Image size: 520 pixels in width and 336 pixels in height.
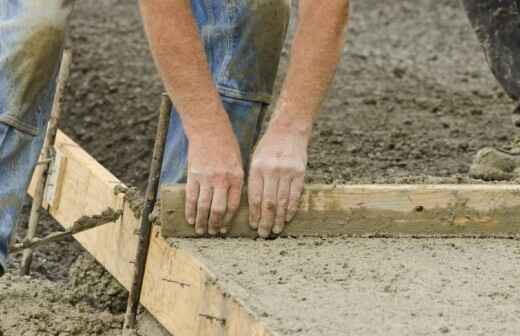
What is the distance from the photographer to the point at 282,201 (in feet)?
11.6

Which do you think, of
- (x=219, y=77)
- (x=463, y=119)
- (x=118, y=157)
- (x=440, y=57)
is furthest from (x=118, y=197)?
(x=440, y=57)

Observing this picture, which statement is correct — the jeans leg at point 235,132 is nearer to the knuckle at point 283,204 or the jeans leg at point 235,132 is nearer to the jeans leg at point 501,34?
the knuckle at point 283,204

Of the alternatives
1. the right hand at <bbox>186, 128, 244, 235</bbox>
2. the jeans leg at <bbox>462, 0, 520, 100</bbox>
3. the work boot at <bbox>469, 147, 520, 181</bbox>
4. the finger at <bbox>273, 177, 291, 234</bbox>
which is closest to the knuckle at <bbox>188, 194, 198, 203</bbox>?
the right hand at <bbox>186, 128, 244, 235</bbox>

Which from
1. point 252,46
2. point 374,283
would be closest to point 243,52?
point 252,46

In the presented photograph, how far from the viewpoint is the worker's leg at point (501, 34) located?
5.08 metres

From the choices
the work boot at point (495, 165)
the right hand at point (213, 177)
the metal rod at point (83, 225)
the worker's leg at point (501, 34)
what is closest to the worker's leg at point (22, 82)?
the metal rod at point (83, 225)

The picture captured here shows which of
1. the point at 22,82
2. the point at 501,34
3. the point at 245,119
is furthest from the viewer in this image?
the point at 501,34

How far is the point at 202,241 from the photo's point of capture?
355 cm

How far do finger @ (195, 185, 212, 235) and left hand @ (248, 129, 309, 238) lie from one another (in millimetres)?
120

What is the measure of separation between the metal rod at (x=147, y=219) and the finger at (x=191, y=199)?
20cm

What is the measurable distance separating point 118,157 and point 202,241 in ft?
8.32

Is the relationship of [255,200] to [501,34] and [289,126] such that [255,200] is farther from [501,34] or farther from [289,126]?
[501,34]

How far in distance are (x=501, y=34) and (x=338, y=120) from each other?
5.49 feet

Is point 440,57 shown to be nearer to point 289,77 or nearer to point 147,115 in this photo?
point 147,115
